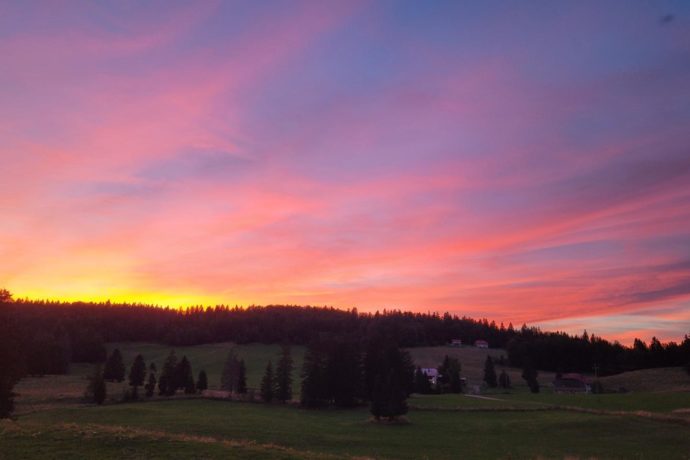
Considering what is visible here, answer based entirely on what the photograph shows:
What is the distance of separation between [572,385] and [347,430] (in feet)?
280

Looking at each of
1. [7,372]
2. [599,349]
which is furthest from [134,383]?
[599,349]

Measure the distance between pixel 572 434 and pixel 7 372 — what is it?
52.2 m

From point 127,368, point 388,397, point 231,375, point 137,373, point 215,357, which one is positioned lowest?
point 127,368

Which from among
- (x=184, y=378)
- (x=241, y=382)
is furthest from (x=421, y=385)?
(x=184, y=378)

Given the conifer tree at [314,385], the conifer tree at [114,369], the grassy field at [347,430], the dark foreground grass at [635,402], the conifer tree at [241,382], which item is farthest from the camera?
the conifer tree at [114,369]

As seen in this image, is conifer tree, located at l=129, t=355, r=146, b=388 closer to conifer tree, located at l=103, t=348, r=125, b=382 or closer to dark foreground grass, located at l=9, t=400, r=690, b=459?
conifer tree, located at l=103, t=348, r=125, b=382

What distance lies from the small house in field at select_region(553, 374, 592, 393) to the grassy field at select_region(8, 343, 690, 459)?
41862 mm

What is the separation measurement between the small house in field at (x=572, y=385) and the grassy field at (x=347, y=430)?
41.9m

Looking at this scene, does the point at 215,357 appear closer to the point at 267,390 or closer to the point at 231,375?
the point at 231,375

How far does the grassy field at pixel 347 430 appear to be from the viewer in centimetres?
2241

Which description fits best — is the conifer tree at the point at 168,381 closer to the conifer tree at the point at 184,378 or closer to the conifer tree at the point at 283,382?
the conifer tree at the point at 184,378

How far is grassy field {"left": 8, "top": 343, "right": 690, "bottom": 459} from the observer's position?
73.5ft

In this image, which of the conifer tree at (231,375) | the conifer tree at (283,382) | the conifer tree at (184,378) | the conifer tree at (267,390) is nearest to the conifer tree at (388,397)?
the conifer tree at (283,382)

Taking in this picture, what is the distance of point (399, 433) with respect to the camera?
182 feet
